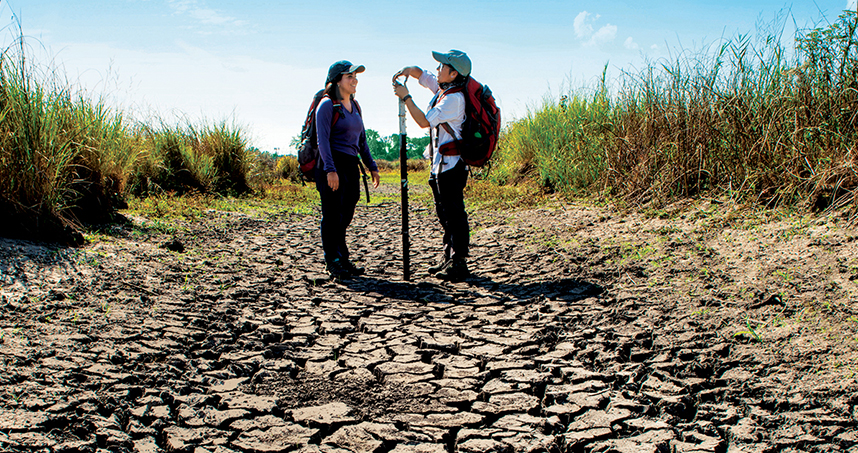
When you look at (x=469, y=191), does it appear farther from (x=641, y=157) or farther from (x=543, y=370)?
(x=543, y=370)

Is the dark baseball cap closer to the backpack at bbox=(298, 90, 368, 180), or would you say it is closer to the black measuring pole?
the backpack at bbox=(298, 90, 368, 180)

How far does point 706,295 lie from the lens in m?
3.86

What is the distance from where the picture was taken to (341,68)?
484cm

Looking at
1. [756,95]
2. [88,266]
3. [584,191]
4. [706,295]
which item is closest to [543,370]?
[706,295]

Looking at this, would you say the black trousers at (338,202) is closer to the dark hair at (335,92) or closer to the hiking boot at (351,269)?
the hiking boot at (351,269)

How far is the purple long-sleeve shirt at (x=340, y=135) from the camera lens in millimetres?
4746

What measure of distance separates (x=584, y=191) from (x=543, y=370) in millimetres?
5879

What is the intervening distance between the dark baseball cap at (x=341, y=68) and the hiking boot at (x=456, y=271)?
189cm

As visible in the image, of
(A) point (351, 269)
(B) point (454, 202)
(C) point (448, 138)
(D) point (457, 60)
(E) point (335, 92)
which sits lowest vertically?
(A) point (351, 269)

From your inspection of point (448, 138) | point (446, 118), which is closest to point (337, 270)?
point (448, 138)

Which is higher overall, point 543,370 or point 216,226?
point 216,226

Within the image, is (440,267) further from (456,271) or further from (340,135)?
(340,135)

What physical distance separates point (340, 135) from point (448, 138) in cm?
101

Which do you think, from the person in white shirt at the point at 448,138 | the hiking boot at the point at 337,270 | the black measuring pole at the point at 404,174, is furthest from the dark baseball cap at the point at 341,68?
the hiking boot at the point at 337,270
